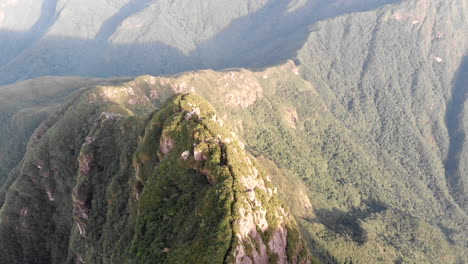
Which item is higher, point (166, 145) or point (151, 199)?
point (166, 145)

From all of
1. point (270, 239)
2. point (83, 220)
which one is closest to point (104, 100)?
point (83, 220)

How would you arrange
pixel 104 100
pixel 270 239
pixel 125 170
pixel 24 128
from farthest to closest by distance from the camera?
pixel 24 128 < pixel 104 100 < pixel 125 170 < pixel 270 239

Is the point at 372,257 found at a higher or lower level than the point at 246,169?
lower

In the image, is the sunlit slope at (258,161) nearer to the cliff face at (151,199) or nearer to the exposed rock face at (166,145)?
the cliff face at (151,199)

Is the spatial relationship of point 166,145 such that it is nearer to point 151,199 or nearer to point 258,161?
point 151,199

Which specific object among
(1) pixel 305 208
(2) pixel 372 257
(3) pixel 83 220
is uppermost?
(3) pixel 83 220

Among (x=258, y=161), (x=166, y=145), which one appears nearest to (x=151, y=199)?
(x=166, y=145)

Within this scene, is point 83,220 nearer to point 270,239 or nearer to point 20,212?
point 20,212

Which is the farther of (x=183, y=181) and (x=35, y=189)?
(x=35, y=189)

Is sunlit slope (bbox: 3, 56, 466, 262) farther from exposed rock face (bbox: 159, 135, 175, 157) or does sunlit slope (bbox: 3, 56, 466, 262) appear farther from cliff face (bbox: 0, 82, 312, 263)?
exposed rock face (bbox: 159, 135, 175, 157)
